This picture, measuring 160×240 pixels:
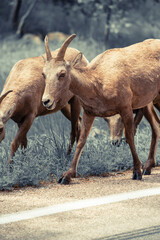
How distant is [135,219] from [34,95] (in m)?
3.52

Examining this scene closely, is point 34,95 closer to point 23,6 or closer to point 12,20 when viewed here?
point 12,20

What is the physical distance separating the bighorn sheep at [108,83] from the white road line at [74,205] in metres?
0.88

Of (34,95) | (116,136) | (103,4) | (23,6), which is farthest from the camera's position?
(23,6)

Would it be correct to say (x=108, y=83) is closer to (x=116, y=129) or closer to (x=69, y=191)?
(x=69, y=191)

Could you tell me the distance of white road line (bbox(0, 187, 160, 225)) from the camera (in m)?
5.70

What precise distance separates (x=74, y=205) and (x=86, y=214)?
45cm

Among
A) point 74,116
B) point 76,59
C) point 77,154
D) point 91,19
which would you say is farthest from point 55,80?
point 91,19

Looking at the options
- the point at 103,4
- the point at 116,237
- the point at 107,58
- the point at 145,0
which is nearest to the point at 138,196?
the point at 116,237

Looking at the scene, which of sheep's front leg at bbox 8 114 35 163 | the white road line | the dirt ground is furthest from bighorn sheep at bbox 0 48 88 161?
the white road line

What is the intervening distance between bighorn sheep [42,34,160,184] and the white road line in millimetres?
881

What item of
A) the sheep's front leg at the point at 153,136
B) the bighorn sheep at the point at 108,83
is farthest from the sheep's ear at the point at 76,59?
the sheep's front leg at the point at 153,136

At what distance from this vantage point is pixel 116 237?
16.4ft

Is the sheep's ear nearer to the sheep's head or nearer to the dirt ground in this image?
the sheep's head

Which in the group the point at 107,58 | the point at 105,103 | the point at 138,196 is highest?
the point at 107,58
